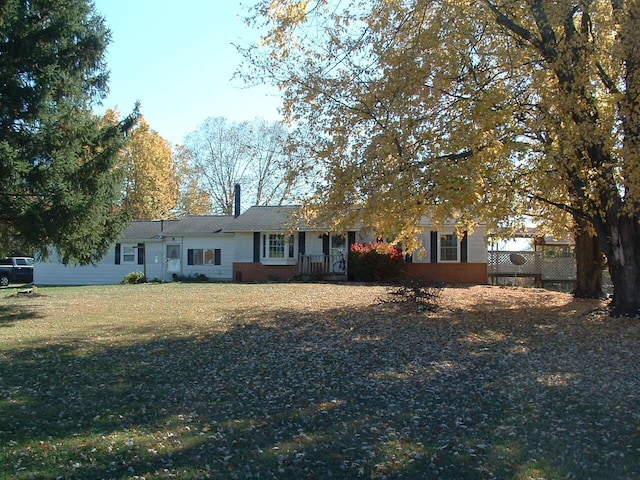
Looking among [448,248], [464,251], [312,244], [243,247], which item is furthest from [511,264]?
[243,247]

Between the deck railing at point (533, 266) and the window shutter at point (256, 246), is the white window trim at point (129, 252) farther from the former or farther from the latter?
the deck railing at point (533, 266)

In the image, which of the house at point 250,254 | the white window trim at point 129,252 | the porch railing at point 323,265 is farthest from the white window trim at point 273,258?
the white window trim at point 129,252

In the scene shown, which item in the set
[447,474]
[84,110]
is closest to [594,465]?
[447,474]

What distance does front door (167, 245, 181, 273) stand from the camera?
32741mm

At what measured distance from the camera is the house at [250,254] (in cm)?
2794

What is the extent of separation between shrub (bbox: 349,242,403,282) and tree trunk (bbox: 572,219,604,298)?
29.6 ft

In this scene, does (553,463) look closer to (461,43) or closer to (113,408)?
(113,408)

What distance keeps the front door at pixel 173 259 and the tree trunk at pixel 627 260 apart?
24545 mm

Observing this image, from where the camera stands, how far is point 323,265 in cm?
2794

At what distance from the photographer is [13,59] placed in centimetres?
1422

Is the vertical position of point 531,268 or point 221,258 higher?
point 221,258

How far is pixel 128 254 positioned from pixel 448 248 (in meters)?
18.4

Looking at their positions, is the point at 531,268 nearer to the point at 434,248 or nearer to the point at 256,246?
the point at 434,248

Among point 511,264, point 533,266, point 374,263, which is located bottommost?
point 533,266
